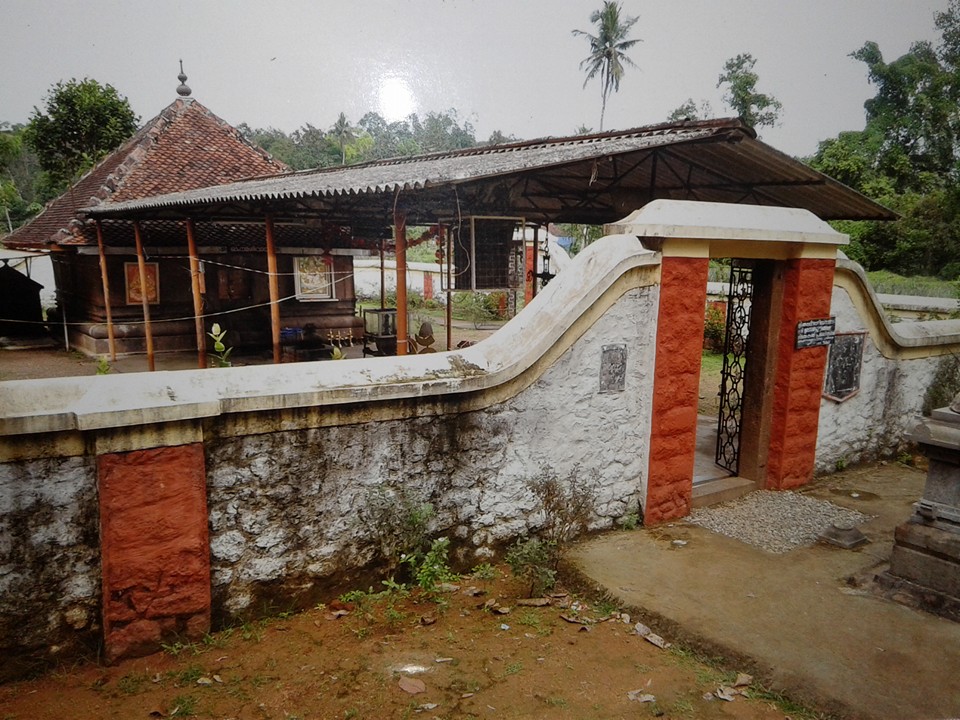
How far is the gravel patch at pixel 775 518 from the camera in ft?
17.5

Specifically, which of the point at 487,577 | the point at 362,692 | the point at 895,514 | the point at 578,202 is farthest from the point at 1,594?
the point at 578,202

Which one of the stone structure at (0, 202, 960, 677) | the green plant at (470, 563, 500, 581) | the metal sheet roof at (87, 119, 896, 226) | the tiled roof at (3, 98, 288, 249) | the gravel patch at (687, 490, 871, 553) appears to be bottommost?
the gravel patch at (687, 490, 871, 553)

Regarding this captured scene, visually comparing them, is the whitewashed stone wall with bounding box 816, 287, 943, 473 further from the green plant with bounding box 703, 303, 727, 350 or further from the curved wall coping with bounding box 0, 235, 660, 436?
the green plant with bounding box 703, 303, 727, 350

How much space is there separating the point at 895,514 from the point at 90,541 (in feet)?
21.4

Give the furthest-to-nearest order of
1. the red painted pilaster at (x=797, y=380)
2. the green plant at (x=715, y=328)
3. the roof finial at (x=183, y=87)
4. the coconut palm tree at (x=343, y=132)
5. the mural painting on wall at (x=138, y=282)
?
the coconut palm tree at (x=343, y=132) → the roof finial at (x=183, y=87) → the green plant at (x=715, y=328) → the mural painting on wall at (x=138, y=282) → the red painted pilaster at (x=797, y=380)

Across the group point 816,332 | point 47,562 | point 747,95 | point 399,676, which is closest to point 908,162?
point 747,95

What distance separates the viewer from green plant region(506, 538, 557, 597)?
4.35m

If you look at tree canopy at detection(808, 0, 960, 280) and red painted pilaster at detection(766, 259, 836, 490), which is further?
tree canopy at detection(808, 0, 960, 280)

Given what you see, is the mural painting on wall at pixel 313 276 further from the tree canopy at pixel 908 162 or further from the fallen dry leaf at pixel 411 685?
the tree canopy at pixel 908 162

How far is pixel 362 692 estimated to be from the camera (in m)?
3.23

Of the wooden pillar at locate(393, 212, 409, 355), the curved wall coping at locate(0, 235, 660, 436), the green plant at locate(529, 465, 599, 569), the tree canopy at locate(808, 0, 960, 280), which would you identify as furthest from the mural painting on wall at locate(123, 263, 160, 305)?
Result: the tree canopy at locate(808, 0, 960, 280)

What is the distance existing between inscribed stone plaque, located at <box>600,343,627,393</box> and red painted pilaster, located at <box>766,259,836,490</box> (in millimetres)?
2090

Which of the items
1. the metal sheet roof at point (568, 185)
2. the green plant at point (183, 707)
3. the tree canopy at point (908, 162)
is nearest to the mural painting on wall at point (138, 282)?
the metal sheet roof at point (568, 185)

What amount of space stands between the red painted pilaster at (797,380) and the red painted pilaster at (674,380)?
1.28 metres
